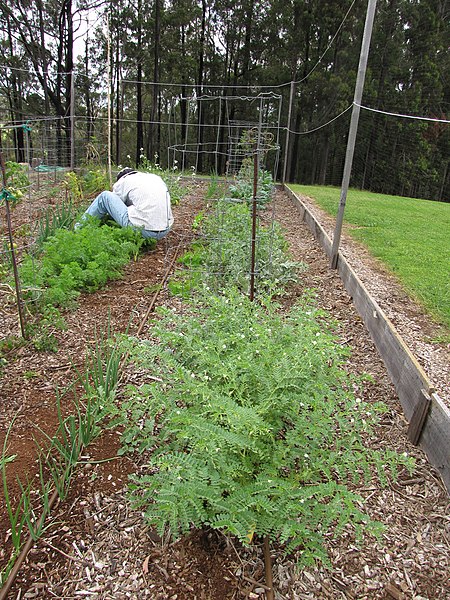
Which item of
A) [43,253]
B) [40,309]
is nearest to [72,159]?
[43,253]

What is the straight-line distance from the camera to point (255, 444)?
1.63m

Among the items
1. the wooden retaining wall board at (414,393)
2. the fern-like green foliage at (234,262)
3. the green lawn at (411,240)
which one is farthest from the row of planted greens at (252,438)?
the green lawn at (411,240)

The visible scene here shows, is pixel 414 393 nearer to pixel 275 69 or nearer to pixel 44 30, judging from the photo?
pixel 275 69

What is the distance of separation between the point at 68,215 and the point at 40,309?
201cm

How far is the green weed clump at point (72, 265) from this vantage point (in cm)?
327

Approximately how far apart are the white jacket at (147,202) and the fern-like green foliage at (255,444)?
2.69 m

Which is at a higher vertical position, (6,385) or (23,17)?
(23,17)

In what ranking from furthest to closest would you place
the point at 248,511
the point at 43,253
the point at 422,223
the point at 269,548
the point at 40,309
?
1. the point at 422,223
2. the point at 43,253
3. the point at 40,309
4. the point at 269,548
5. the point at 248,511

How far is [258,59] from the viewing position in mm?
19797

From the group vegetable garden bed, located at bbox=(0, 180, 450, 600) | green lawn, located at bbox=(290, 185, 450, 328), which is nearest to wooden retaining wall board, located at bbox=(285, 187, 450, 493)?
vegetable garden bed, located at bbox=(0, 180, 450, 600)

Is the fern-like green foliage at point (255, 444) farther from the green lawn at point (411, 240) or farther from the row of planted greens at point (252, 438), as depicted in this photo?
the green lawn at point (411, 240)

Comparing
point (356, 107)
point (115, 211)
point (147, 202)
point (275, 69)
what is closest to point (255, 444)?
point (356, 107)

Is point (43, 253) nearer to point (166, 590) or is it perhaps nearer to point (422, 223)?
point (166, 590)

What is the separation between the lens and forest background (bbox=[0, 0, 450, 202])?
14.9m
